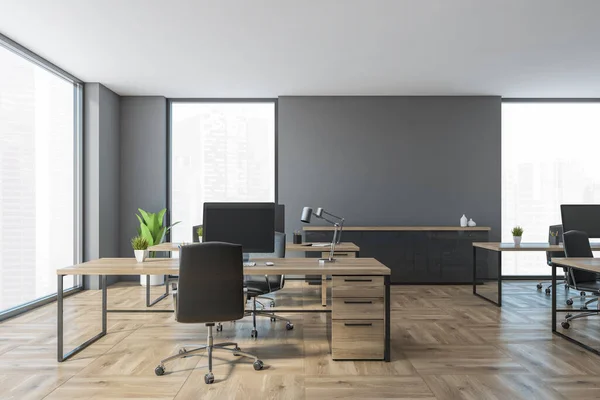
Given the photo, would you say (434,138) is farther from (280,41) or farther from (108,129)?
(108,129)

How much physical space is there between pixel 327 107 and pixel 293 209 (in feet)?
5.92

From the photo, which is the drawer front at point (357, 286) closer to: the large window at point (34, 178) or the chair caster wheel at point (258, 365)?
the chair caster wheel at point (258, 365)

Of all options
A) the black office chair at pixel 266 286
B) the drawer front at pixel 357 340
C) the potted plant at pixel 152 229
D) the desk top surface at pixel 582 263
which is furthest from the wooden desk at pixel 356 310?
the potted plant at pixel 152 229

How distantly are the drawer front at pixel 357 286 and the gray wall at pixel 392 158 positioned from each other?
13.4ft

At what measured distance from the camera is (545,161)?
7.96m

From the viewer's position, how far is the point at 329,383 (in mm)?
3127

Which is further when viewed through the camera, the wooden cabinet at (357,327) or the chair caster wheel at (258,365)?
the wooden cabinet at (357,327)

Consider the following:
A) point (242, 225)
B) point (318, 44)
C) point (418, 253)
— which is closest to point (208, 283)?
point (242, 225)

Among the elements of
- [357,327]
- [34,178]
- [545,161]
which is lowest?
[357,327]

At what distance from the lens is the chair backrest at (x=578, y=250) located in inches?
191

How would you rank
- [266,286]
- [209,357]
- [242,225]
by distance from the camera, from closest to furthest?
[209,357]
[242,225]
[266,286]

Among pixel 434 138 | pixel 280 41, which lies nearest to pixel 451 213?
pixel 434 138

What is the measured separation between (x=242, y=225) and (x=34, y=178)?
3393 millimetres

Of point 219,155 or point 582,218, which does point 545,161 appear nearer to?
point 582,218
